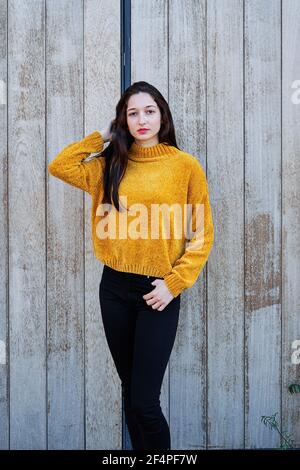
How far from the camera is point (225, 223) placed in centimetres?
273

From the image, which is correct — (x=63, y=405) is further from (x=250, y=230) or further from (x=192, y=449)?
(x=250, y=230)

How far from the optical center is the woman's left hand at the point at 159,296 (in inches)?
85.1

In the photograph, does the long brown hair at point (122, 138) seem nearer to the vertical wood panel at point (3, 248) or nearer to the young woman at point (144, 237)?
the young woman at point (144, 237)

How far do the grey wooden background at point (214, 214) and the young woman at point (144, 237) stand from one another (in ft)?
1.39

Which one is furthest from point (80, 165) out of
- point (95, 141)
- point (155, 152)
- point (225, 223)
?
point (225, 223)

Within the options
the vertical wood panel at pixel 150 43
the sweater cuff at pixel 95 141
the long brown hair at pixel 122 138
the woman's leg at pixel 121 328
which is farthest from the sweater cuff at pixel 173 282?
the vertical wood panel at pixel 150 43

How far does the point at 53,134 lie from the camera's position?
2732 mm

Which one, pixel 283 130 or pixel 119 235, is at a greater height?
pixel 283 130

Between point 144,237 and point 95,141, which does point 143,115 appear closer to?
point 95,141

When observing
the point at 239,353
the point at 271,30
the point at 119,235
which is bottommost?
the point at 239,353

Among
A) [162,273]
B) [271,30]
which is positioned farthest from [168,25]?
[162,273]

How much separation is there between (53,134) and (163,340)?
113 centimetres

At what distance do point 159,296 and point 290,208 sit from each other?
0.91 meters

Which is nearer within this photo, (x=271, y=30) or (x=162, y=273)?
(x=162, y=273)
